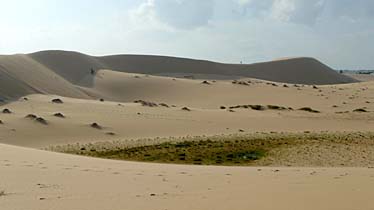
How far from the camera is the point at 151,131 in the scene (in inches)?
937

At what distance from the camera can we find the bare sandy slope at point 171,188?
6914 millimetres

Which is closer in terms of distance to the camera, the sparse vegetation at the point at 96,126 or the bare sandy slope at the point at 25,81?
the sparse vegetation at the point at 96,126

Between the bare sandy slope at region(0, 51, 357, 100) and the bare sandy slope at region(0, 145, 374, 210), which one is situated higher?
the bare sandy slope at region(0, 51, 357, 100)

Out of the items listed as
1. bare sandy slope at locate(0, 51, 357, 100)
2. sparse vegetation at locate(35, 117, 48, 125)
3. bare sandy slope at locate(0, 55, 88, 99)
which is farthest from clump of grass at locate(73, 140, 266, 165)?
bare sandy slope at locate(0, 51, 357, 100)

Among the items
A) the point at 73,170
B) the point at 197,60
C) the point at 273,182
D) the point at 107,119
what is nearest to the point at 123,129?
the point at 107,119

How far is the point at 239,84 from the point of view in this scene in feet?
169

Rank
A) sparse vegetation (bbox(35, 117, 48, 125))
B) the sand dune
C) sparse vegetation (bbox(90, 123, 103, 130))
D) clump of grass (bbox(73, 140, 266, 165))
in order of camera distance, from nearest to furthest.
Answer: clump of grass (bbox(73, 140, 266, 165)), sparse vegetation (bbox(35, 117, 48, 125)), sparse vegetation (bbox(90, 123, 103, 130)), the sand dune

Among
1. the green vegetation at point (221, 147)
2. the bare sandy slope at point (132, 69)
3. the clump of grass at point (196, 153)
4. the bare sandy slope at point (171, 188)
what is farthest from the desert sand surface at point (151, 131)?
the clump of grass at point (196, 153)

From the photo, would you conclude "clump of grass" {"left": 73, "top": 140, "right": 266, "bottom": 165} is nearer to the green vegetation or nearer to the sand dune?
the green vegetation

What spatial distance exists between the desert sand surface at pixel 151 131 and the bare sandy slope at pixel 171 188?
16 mm

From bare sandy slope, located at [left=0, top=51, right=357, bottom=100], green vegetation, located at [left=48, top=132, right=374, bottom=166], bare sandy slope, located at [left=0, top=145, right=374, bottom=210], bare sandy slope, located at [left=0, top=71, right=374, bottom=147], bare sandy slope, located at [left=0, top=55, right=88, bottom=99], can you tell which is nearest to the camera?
bare sandy slope, located at [left=0, top=145, right=374, bottom=210]

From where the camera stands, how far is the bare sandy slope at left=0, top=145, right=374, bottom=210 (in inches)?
272

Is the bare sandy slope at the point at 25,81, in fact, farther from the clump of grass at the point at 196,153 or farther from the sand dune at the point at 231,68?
the sand dune at the point at 231,68

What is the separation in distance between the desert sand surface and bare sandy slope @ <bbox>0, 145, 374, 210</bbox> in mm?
16
